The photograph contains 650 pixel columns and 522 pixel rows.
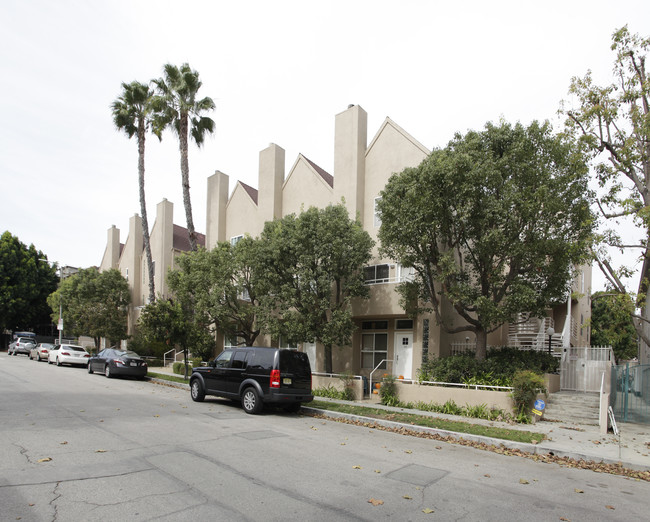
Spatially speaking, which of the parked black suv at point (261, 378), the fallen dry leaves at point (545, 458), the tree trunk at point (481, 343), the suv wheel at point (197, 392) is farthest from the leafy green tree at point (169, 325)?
the tree trunk at point (481, 343)

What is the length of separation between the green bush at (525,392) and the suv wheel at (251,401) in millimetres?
6994

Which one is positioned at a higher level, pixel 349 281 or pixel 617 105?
pixel 617 105

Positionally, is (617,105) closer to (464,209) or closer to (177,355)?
(464,209)

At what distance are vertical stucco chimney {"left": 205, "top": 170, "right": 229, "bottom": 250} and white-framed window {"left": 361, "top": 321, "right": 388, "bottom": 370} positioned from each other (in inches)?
460

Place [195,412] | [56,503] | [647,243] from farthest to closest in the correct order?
1. [647,243]
2. [195,412]
3. [56,503]

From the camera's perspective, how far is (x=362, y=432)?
35.3 ft

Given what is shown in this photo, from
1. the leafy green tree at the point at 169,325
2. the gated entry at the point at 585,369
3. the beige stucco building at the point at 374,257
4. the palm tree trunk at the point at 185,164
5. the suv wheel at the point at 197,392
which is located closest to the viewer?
the suv wheel at the point at 197,392

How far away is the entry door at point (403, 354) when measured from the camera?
18.9 metres

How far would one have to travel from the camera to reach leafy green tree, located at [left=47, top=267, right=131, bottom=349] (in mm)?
33906

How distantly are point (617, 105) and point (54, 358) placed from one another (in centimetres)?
3224

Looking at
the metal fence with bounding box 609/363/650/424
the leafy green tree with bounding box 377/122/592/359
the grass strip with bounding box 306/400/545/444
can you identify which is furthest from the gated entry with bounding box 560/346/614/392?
the grass strip with bounding box 306/400/545/444

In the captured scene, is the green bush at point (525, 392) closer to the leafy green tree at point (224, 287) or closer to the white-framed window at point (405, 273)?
the white-framed window at point (405, 273)

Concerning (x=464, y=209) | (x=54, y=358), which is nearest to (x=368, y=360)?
(x=464, y=209)

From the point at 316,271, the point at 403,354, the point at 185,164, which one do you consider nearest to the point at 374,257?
the point at 316,271
